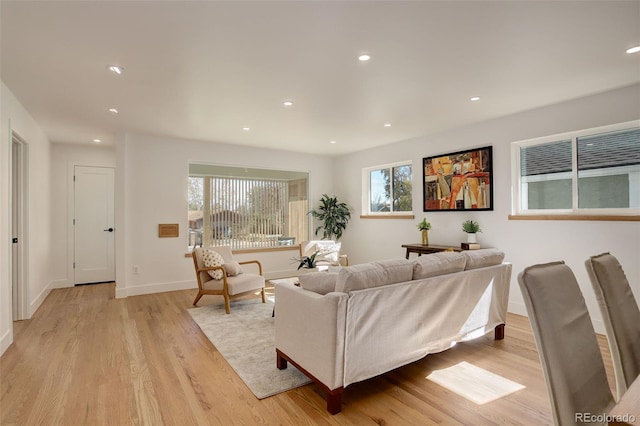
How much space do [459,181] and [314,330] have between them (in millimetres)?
3564

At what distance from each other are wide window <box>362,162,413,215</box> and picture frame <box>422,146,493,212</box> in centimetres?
50

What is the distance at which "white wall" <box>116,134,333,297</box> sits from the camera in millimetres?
5051

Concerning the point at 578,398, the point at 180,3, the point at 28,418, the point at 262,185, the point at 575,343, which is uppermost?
the point at 180,3

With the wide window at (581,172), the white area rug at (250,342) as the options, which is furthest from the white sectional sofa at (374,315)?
the wide window at (581,172)

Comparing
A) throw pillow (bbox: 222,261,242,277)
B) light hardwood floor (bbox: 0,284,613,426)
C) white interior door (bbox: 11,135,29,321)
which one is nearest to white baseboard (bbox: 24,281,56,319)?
white interior door (bbox: 11,135,29,321)

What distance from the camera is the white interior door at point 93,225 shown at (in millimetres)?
5957

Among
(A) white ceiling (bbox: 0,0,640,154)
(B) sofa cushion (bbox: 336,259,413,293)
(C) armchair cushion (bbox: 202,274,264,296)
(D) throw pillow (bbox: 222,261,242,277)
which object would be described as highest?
(A) white ceiling (bbox: 0,0,640,154)

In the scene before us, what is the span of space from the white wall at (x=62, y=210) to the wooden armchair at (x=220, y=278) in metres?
3.08

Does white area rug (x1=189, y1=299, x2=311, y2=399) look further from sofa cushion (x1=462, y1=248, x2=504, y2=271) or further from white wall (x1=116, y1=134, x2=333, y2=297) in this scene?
sofa cushion (x1=462, y1=248, x2=504, y2=271)

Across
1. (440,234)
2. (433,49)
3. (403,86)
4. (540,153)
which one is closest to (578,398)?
(433,49)

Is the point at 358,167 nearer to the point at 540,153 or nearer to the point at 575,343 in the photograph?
the point at 540,153

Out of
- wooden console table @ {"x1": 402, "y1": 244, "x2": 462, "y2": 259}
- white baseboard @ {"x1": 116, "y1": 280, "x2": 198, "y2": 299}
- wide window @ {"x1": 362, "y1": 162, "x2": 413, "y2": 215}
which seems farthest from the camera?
wide window @ {"x1": 362, "y1": 162, "x2": 413, "y2": 215}

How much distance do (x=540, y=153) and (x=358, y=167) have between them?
128 inches

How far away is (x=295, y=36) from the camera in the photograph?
2330mm
